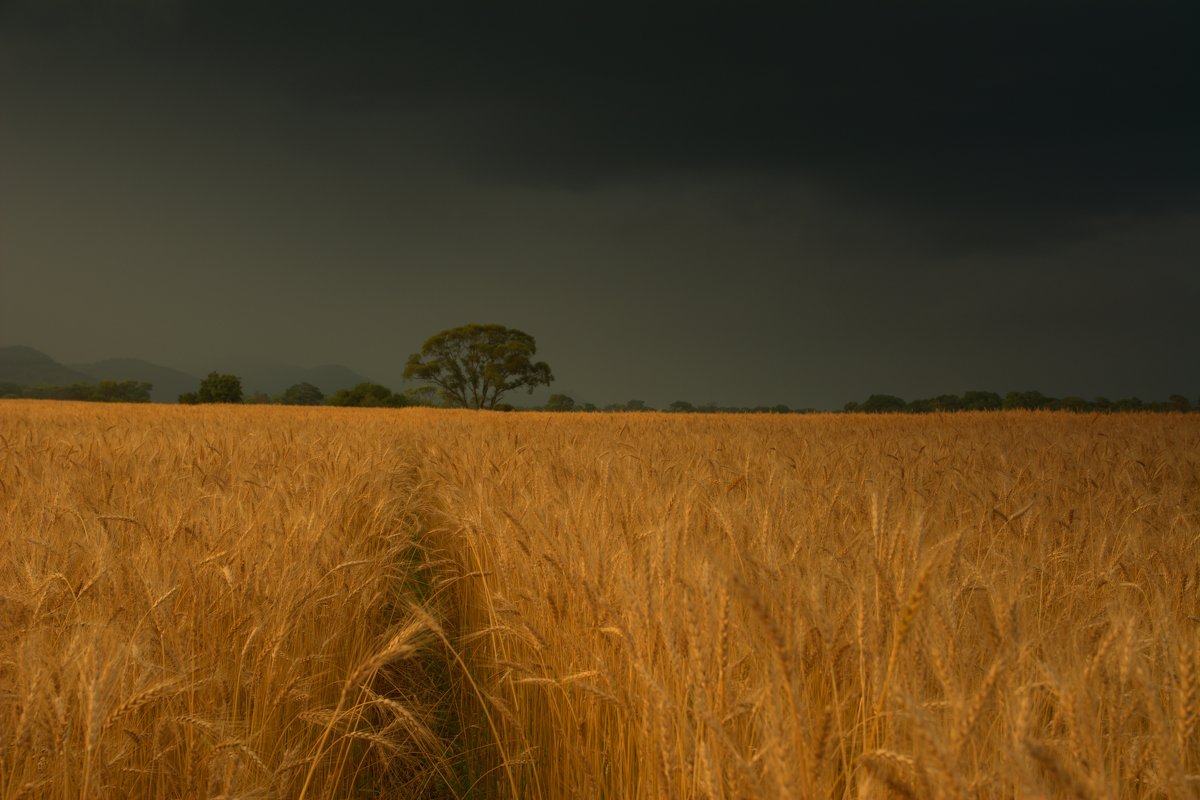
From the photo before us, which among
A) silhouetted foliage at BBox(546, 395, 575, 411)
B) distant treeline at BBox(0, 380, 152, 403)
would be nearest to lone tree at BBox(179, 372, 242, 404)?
distant treeline at BBox(0, 380, 152, 403)

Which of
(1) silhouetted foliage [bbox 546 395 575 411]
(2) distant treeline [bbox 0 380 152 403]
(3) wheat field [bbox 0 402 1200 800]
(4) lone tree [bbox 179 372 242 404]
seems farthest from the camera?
(1) silhouetted foliage [bbox 546 395 575 411]

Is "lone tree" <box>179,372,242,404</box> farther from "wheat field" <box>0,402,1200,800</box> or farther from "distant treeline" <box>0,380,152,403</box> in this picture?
"wheat field" <box>0,402,1200,800</box>

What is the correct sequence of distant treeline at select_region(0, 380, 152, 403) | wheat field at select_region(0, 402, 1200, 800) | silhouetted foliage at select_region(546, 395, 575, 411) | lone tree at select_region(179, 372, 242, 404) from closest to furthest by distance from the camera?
wheat field at select_region(0, 402, 1200, 800) → lone tree at select_region(179, 372, 242, 404) → distant treeline at select_region(0, 380, 152, 403) → silhouetted foliage at select_region(546, 395, 575, 411)

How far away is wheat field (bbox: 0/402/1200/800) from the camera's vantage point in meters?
1.03

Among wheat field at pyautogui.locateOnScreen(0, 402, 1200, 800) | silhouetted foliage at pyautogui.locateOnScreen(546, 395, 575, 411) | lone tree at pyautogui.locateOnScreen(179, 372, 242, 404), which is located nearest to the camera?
wheat field at pyautogui.locateOnScreen(0, 402, 1200, 800)

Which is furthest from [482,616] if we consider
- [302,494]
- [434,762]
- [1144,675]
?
[1144,675]

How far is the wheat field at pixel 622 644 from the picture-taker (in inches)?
40.4

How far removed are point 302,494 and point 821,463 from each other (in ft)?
12.0

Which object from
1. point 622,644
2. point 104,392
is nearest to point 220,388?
point 104,392

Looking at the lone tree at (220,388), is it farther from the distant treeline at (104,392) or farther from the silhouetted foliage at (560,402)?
the silhouetted foliage at (560,402)

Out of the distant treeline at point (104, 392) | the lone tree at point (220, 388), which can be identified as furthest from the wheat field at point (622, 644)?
the distant treeline at point (104, 392)

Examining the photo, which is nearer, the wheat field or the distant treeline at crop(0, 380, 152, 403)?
the wheat field

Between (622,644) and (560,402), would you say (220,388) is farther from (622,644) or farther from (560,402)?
(622,644)

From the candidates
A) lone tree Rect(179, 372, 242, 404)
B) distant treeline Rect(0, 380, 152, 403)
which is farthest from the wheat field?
distant treeline Rect(0, 380, 152, 403)
